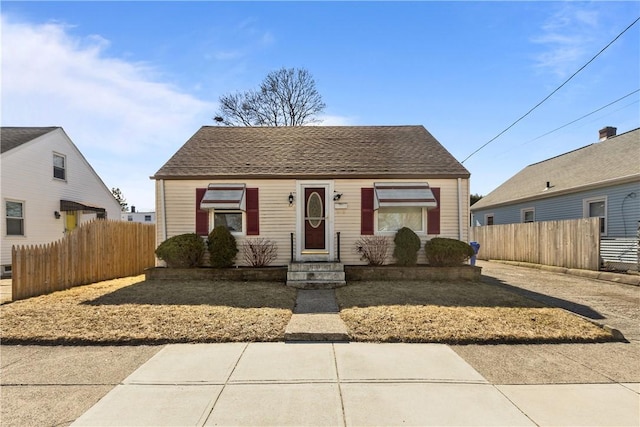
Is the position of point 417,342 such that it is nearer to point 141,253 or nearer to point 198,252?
point 198,252

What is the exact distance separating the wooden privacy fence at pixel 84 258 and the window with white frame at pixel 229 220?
3178 mm

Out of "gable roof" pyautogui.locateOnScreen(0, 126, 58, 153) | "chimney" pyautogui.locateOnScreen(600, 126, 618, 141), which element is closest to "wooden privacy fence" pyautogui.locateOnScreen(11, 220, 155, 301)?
"gable roof" pyautogui.locateOnScreen(0, 126, 58, 153)

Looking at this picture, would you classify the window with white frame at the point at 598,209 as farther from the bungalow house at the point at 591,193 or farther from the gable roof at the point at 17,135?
the gable roof at the point at 17,135

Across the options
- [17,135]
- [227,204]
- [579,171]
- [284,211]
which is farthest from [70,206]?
[579,171]

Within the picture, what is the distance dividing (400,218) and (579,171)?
10.4 meters

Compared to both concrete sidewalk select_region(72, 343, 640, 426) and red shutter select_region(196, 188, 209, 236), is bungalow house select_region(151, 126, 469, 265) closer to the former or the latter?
red shutter select_region(196, 188, 209, 236)

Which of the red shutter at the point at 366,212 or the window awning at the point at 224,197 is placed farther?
the red shutter at the point at 366,212

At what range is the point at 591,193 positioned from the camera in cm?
1277

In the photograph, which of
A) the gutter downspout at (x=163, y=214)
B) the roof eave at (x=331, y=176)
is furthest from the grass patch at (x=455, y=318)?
the gutter downspout at (x=163, y=214)

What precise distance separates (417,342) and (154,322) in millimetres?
4106

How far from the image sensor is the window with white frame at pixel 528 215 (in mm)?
16125

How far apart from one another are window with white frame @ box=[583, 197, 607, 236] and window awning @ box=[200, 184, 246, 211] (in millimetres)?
13044

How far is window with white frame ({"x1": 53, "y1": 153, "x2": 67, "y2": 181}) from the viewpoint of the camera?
45.2 feet

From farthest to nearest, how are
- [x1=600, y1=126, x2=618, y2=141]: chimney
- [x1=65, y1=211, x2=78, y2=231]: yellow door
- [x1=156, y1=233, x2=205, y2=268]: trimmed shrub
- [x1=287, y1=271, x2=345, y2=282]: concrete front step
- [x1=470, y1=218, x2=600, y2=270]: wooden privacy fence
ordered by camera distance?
[x1=600, y1=126, x2=618, y2=141]: chimney, [x1=65, y1=211, x2=78, y2=231]: yellow door, [x1=470, y1=218, x2=600, y2=270]: wooden privacy fence, [x1=156, y1=233, x2=205, y2=268]: trimmed shrub, [x1=287, y1=271, x2=345, y2=282]: concrete front step
